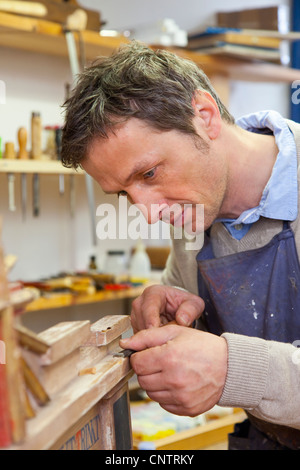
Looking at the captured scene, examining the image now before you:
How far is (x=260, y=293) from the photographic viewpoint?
152 centimetres

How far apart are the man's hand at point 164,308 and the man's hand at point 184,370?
26 cm

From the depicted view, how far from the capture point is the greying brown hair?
1243 mm

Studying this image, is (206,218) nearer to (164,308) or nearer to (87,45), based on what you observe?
(164,308)

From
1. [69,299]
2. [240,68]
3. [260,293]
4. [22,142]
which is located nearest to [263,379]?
[260,293]

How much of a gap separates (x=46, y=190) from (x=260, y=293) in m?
2.15

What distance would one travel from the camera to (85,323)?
0.87m

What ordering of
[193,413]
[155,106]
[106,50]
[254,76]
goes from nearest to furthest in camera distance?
[193,413] → [155,106] → [106,50] → [254,76]

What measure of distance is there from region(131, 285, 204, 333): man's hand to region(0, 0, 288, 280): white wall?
177 cm

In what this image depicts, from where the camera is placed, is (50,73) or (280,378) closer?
(280,378)

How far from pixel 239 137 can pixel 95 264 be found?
2.03 m

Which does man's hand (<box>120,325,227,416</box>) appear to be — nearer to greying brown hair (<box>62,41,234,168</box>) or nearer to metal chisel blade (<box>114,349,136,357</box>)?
metal chisel blade (<box>114,349,136,357</box>)

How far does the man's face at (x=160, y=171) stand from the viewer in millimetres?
1243

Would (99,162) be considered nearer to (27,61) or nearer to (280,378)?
(280,378)

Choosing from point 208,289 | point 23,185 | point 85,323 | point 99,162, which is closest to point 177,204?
point 99,162
